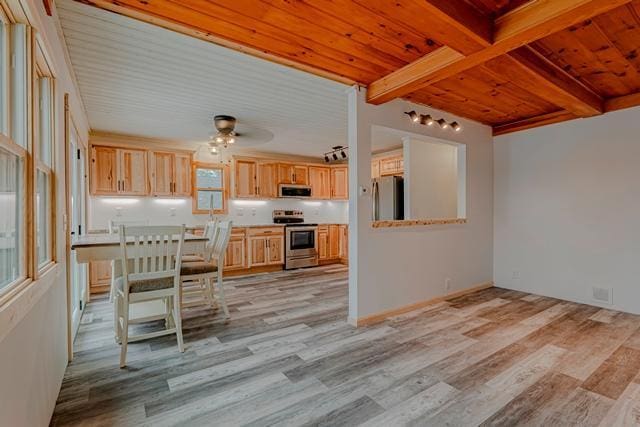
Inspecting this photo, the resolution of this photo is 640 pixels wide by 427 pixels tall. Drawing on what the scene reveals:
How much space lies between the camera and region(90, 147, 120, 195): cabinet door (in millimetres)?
4508

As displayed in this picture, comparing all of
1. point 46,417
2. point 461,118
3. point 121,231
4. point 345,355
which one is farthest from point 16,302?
point 461,118

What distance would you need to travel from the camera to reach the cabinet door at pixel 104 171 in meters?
4.51

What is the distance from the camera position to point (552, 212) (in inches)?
154

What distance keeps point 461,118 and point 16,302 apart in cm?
444

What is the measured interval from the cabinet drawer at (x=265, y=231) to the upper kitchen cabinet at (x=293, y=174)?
1.00 m

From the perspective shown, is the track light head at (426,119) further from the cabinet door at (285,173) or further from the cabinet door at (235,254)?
the cabinet door at (235,254)

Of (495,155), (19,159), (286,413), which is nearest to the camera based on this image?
(19,159)

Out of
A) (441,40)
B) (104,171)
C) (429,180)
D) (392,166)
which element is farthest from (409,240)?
(104,171)

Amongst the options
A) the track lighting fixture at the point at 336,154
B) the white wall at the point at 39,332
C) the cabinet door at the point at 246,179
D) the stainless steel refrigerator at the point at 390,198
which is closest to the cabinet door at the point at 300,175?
the track lighting fixture at the point at 336,154

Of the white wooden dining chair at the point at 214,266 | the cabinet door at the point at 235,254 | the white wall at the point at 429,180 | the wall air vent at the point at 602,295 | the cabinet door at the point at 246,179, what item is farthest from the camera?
the cabinet door at the point at 246,179

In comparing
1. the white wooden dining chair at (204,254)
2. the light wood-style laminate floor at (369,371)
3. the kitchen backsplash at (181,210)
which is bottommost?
the light wood-style laminate floor at (369,371)

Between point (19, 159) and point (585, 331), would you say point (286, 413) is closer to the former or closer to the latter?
point (19, 159)

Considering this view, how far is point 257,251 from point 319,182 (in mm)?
2107

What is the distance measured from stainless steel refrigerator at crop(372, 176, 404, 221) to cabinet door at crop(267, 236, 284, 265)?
198 centimetres
